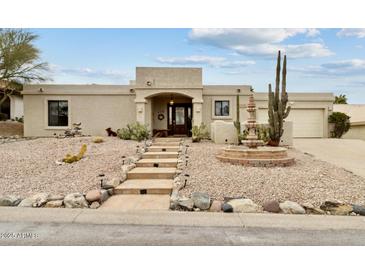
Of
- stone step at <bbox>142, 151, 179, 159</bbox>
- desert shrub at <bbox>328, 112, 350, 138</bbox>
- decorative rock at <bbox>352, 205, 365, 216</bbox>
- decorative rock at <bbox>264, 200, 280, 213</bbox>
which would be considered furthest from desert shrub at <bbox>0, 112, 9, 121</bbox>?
decorative rock at <bbox>352, 205, 365, 216</bbox>

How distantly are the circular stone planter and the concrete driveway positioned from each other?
7.68ft

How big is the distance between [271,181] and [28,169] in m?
7.44

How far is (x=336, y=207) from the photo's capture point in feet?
21.1

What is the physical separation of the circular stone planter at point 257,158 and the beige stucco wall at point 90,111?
32.4 feet

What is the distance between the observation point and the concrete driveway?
445 inches

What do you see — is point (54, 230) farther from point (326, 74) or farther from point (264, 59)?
point (326, 74)

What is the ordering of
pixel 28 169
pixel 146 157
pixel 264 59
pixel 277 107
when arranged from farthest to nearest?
pixel 264 59
pixel 277 107
pixel 146 157
pixel 28 169

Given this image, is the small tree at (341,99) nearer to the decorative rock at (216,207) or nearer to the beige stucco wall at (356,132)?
the beige stucco wall at (356,132)

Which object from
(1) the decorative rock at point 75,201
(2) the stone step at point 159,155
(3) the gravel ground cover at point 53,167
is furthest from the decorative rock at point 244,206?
(2) the stone step at point 159,155

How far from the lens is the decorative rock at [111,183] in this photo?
7676 millimetres

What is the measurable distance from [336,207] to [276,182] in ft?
5.74

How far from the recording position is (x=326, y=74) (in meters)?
17.8

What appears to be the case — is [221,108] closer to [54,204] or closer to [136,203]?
[136,203]

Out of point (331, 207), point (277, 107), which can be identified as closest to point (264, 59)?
point (277, 107)
